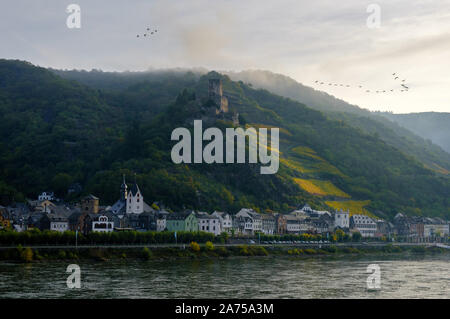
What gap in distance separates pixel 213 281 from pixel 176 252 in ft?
107

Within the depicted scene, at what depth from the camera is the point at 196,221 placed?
4806 inches

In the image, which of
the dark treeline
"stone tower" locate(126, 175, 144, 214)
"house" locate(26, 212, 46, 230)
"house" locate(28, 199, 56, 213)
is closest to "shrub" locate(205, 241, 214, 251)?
the dark treeline

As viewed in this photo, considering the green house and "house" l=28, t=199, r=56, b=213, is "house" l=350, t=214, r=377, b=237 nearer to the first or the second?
the green house

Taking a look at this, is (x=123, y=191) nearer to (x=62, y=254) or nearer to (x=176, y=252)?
(x=176, y=252)

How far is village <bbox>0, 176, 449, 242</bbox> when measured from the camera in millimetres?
109062

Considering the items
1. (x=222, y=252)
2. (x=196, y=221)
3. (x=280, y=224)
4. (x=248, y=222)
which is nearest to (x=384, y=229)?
(x=280, y=224)

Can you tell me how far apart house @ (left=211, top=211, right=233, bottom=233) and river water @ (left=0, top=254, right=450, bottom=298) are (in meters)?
45.9

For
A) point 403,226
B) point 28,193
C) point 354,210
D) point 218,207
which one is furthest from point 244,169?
point 28,193

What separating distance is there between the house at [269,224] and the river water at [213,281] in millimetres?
56548

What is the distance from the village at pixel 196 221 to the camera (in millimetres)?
109062

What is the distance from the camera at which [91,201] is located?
119562 mm
